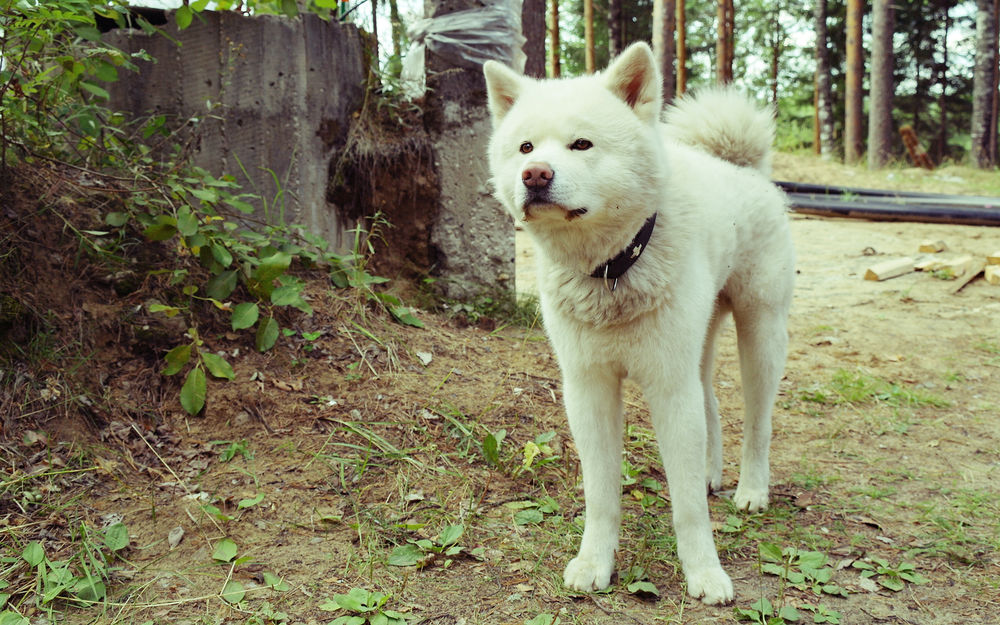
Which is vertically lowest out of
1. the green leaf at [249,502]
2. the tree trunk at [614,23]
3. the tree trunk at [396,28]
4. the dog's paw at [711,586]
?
the dog's paw at [711,586]

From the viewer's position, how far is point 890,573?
104 inches

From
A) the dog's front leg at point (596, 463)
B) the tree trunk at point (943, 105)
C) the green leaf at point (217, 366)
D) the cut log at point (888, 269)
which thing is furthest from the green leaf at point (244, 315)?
the tree trunk at point (943, 105)

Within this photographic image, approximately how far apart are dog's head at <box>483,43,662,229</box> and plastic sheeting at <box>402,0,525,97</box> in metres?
2.19

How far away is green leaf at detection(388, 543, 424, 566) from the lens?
2637mm

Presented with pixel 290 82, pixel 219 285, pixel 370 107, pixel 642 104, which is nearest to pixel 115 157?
pixel 219 285

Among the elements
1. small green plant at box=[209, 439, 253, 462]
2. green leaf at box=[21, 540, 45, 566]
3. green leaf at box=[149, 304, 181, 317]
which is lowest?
green leaf at box=[21, 540, 45, 566]

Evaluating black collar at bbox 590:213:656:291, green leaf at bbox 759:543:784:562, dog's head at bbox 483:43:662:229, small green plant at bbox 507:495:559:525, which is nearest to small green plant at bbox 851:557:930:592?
green leaf at bbox 759:543:784:562

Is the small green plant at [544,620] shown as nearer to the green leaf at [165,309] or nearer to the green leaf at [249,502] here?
the green leaf at [249,502]

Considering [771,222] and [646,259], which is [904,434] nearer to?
[771,222]

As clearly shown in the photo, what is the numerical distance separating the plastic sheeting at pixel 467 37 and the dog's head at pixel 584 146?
219cm

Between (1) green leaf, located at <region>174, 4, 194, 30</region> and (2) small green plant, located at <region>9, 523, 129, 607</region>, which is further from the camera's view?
(1) green leaf, located at <region>174, 4, 194, 30</region>

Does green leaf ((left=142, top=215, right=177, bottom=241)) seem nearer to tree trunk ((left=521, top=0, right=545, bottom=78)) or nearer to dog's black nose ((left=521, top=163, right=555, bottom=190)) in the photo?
dog's black nose ((left=521, top=163, right=555, bottom=190))

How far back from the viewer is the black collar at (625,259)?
247 cm

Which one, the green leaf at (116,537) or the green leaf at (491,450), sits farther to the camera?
the green leaf at (491,450)
